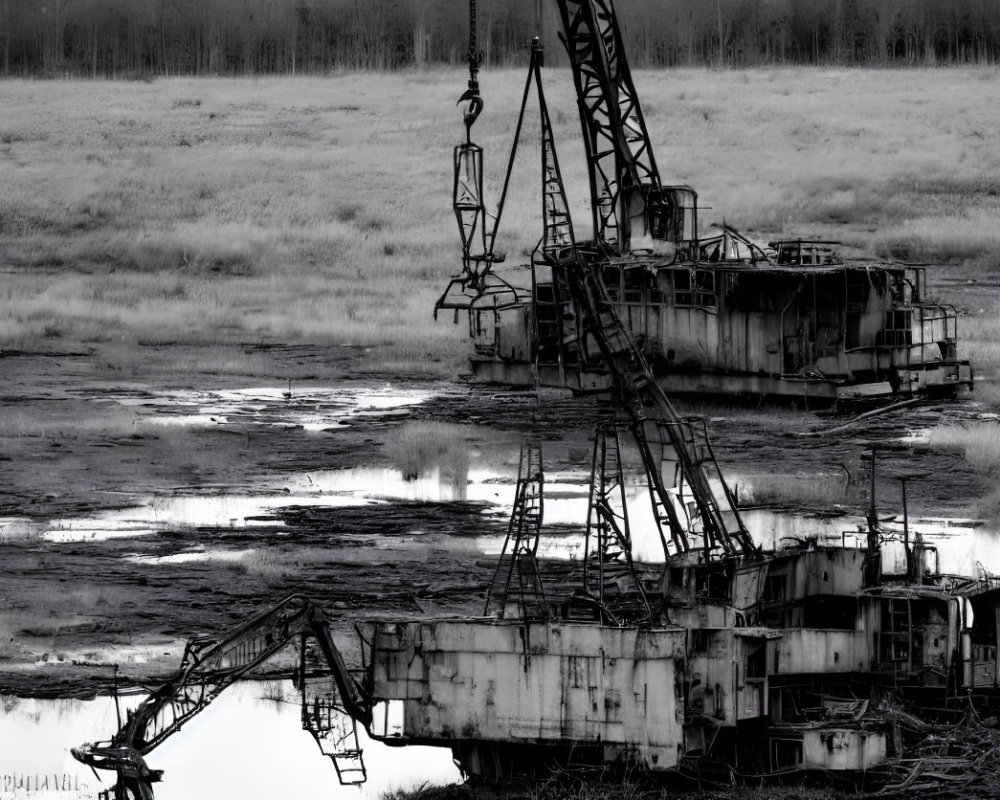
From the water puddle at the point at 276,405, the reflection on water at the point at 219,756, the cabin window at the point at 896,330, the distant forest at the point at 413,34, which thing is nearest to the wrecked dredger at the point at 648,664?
the reflection on water at the point at 219,756

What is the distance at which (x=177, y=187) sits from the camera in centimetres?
7875

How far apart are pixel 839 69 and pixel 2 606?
250 ft

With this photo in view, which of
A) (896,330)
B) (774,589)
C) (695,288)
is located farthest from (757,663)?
(896,330)

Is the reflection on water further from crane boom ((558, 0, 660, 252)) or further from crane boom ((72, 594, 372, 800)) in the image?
crane boom ((558, 0, 660, 252))

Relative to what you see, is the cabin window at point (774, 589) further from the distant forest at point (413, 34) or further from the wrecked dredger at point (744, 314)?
the distant forest at point (413, 34)

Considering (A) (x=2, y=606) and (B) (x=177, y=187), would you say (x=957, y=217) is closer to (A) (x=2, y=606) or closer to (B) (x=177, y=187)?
(B) (x=177, y=187)

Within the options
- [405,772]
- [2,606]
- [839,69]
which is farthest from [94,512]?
[839,69]

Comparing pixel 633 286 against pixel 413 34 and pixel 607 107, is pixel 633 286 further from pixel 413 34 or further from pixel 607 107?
pixel 413 34

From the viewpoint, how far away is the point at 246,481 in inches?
1548

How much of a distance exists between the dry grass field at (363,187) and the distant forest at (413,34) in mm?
4070

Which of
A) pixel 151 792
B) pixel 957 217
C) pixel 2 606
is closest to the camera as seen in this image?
pixel 151 792

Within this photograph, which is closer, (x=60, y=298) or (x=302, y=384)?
(x=302, y=384)

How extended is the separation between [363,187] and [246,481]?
1596 inches

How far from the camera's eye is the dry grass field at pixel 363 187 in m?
59.7
